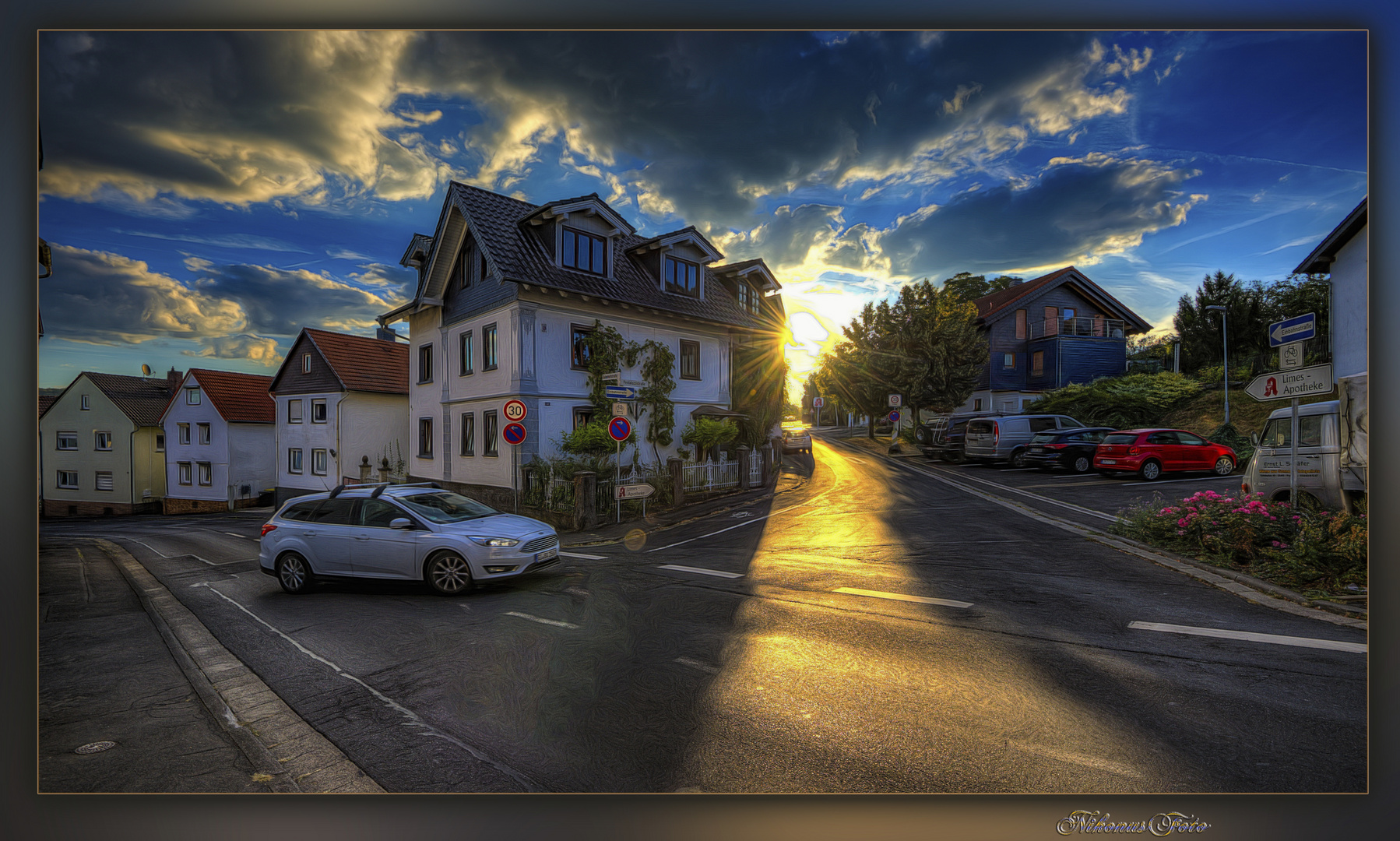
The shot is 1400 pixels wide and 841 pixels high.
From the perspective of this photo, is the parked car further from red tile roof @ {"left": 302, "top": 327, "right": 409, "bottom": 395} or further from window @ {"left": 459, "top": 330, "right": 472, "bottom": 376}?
window @ {"left": 459, "top": 330, "right": 472, "bottom": 376}

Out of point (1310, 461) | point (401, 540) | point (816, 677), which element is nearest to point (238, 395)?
point (401, 540)

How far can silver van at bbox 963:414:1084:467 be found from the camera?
19.7 feet

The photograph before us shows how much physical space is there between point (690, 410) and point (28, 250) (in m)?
6.88

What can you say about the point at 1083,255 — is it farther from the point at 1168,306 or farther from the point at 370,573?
the point at 370,573

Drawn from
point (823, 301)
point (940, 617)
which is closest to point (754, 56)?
point (823, 301)

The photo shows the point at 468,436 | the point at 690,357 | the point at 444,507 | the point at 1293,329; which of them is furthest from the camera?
the point at 690,357

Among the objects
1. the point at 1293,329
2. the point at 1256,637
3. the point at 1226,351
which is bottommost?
the point at 1256,637

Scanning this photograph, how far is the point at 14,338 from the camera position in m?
3.19

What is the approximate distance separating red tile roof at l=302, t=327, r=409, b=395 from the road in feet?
6.03

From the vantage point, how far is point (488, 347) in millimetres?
7871

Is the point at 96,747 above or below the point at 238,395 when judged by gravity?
below

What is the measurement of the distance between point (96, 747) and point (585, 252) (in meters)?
6.26

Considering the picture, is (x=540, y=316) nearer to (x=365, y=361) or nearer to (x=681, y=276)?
(x=681, y=276)

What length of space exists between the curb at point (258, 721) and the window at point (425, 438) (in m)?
2.49
